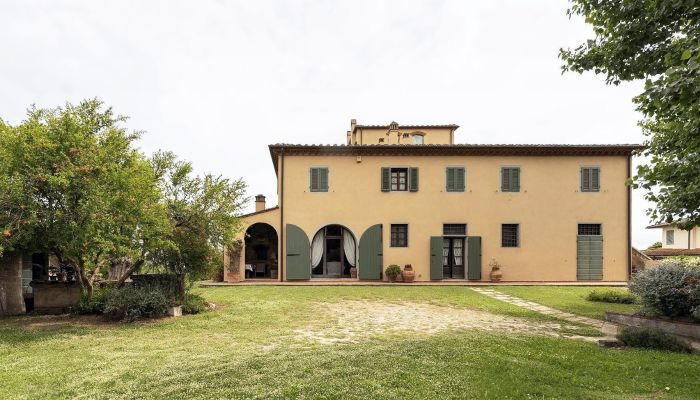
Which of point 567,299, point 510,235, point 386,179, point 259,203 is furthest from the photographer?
point 259,203

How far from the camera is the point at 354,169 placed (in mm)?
18094

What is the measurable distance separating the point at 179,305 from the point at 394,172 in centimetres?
1149

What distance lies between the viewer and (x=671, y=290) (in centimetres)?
809

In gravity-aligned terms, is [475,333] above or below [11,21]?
below

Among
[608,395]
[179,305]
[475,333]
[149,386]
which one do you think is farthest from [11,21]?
[608,395]

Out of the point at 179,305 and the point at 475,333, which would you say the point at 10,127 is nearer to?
the point at 179,305

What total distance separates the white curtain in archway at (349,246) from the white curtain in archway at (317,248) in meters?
1.04

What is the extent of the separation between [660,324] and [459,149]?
11343 millimetres

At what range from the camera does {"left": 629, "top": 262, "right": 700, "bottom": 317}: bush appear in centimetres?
793

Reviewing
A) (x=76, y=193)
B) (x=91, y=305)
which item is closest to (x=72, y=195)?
(x=76, y=193)

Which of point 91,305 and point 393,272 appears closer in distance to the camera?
point 91,305

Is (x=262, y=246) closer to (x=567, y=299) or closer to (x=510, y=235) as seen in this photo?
(x=510, y=235)

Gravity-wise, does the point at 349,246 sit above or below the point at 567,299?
above

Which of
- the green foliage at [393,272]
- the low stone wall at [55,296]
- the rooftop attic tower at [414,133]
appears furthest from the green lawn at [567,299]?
the low stone wall at [55,296]
